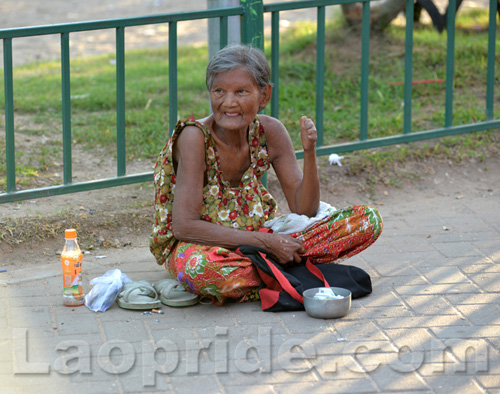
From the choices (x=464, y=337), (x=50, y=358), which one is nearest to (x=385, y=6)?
(x=464, y=337)

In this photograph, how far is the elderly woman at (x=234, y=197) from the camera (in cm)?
352

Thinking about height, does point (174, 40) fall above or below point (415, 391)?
above

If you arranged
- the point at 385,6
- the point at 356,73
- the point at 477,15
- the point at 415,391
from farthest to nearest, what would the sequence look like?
the point at 477,15 → the point at 385,6 → the point at 356,73 → the point at 415,391

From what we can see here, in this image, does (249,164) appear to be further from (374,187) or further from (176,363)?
(374,187)

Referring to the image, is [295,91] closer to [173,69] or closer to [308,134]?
[173,69]

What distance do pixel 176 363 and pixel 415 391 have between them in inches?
35.9

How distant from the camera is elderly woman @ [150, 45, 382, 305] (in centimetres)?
352

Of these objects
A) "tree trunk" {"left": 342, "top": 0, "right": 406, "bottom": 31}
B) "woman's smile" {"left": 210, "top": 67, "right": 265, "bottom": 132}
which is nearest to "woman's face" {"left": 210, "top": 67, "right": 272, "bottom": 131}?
"woman's smile" {"left": 210, "top": 67, "right": 265, "bottom": 132}

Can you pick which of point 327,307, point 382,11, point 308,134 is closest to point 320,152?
point 308,134

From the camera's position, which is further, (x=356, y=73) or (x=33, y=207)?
(x=356, y=73)

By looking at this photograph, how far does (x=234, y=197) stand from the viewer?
3773mm

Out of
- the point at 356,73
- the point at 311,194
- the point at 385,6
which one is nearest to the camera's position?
the point at 311,194

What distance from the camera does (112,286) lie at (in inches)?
141

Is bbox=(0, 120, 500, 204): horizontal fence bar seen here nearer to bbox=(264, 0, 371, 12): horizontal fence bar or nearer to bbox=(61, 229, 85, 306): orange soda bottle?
bbox=(61, 229, 85, 306): orange soda bottle
